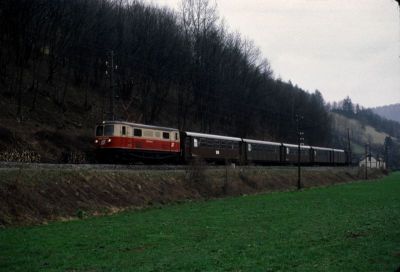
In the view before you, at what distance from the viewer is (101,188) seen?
2891 centimetres

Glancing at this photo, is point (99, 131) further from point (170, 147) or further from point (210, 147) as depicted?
point (210, 147)

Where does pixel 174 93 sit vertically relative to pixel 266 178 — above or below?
above

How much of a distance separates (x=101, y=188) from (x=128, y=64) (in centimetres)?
3306

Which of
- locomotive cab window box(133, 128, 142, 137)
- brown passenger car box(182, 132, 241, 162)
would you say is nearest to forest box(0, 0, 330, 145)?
locomotive cab window box(133, 128, 142, 137)

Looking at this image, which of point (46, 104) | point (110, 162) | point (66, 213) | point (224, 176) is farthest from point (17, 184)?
point (46, 104)

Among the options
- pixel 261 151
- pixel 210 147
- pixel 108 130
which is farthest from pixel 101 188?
pixel 261 151

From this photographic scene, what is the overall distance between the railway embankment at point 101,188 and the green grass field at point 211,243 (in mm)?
1664

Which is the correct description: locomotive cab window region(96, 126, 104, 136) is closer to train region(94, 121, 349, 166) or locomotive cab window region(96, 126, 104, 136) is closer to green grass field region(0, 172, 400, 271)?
train region(94, 121, 349, 166)

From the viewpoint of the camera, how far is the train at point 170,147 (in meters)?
35.2

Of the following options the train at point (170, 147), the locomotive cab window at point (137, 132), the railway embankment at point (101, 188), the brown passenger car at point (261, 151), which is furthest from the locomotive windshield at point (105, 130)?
the brown passenger car at point (261, 151)

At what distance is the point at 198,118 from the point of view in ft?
244

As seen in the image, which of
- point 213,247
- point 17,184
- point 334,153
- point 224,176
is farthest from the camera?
point 334,153

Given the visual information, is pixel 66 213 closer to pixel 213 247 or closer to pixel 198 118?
pixel 213 247

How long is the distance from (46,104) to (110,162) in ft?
54.8
